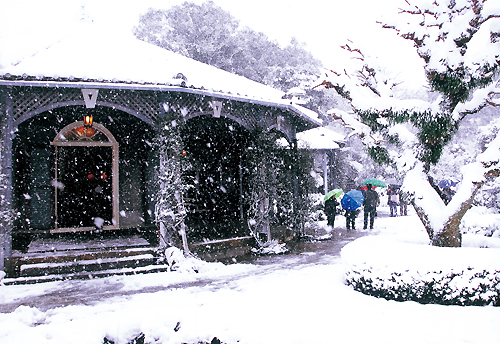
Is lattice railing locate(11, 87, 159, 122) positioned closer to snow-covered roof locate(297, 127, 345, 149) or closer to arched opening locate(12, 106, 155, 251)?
arched opening locate(12, 106, 155, 251)

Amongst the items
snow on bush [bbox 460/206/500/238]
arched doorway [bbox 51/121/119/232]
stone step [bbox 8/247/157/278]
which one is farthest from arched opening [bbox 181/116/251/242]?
snow on bush [bbox 460/206/500/238]

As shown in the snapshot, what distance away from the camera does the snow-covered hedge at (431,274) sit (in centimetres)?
488

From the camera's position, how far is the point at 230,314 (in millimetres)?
4676

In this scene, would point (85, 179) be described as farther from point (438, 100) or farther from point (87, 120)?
point (438, 100)

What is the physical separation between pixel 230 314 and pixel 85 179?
7927mm

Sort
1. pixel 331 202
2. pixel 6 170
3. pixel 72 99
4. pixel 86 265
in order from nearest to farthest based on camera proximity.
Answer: pixel 6 170 → pixel 86 265 → pixel 72 99 → pixel 331 202

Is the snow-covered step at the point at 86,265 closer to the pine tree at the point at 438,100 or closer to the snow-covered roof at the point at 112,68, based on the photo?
the snow-covered roof at the point at 112,68

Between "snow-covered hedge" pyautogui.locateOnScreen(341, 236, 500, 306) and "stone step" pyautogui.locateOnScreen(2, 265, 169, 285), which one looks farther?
"stone step" pyautogui.locateOnScreen(2, 265, 169, 285)

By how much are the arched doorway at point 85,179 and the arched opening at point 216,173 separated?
8.48 feet

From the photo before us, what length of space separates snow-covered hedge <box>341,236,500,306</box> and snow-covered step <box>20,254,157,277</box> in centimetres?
452

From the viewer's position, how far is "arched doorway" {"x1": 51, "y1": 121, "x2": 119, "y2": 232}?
33.9ft

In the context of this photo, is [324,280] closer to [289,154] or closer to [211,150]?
[289,154]

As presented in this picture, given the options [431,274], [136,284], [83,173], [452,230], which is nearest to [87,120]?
[83,173]

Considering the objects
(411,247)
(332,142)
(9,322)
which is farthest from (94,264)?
(332,142)
